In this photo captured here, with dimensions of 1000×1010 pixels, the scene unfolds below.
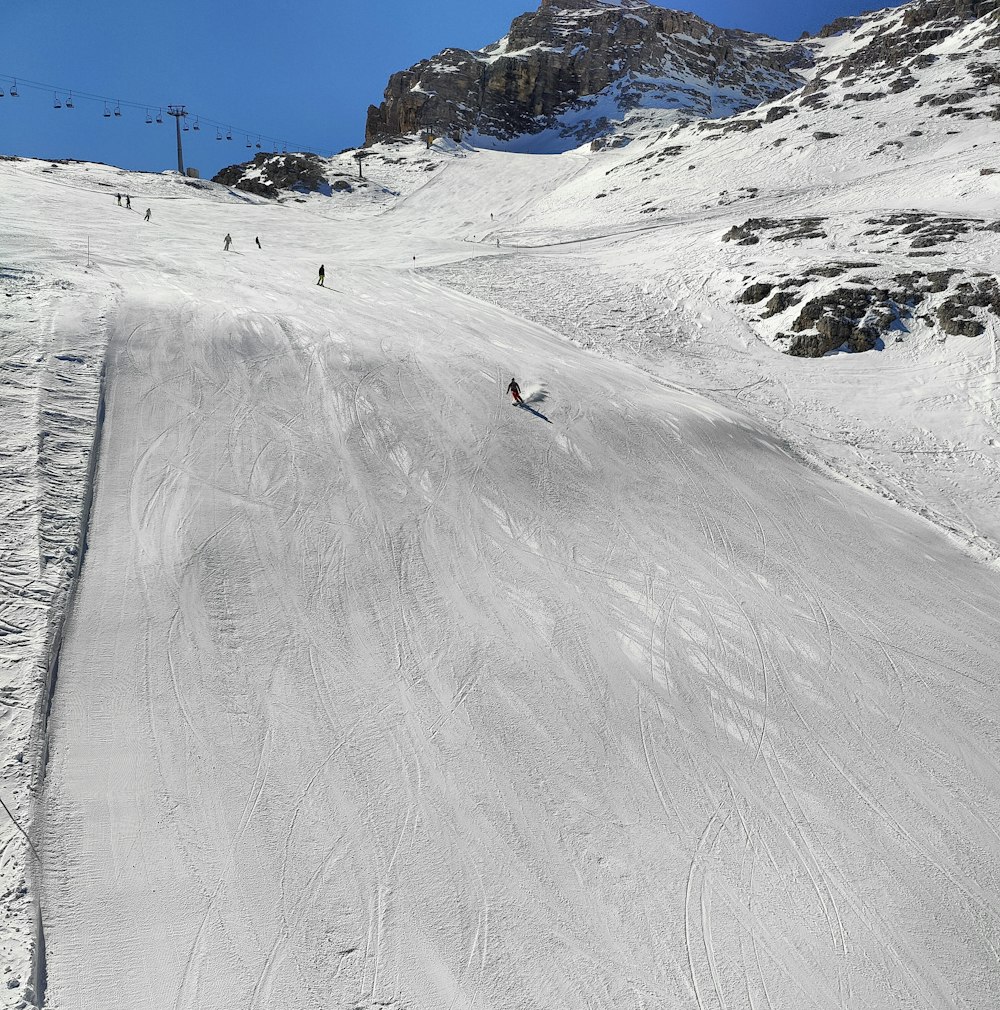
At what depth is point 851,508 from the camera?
53.7ft

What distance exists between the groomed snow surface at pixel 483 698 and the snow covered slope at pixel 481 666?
0.05 m

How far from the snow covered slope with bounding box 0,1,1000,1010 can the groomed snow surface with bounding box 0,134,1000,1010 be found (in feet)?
0.16

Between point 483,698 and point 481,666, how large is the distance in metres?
0.63

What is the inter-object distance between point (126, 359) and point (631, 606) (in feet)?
45.3

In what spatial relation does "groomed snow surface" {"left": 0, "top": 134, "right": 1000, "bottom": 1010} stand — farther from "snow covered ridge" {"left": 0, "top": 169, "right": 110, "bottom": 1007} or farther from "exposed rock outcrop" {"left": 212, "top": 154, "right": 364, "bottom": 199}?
"exposed rock outcrop" {"left": 212, "top": 154, "right": 364, "bottom": 199}

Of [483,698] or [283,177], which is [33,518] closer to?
[483,698]

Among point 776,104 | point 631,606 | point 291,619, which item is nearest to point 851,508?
point 631,606

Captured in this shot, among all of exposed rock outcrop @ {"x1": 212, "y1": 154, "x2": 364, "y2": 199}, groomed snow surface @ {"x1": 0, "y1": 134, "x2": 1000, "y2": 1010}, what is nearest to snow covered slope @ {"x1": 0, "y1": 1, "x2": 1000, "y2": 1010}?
groomed snow surface @ {"x1": 0, "y1": 134, "x2": 1000, "y2": 1010}

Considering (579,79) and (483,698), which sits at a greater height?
(579,79)

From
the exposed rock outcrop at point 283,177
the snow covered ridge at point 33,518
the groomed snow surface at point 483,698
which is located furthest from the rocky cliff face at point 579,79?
the groomed snow surface at point 483,698

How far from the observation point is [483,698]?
1025 cm

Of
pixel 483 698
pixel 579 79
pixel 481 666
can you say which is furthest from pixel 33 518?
pixel 579 79

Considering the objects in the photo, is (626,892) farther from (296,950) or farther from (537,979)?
(296,950)

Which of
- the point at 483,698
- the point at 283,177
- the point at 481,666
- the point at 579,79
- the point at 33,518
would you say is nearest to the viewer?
the point at 483,698
